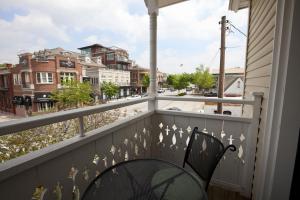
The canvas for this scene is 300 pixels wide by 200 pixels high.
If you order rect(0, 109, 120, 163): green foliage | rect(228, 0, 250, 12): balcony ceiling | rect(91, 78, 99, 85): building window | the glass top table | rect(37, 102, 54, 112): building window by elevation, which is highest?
rect(228, 0, 250, 12): balcony ceiling

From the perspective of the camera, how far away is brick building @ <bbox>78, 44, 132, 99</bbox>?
196 cm

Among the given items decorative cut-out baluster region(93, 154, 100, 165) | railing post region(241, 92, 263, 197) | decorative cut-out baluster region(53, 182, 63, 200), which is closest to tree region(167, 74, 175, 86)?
railing post region(241, 92, 263, 197)

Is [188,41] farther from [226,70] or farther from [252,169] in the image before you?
[226,70]

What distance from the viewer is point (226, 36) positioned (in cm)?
507

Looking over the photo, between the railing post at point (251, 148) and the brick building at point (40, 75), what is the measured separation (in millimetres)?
1950

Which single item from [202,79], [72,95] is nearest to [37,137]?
[72,95]

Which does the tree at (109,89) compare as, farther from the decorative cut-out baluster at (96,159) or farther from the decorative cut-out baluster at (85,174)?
the decorative cut-out baluster at (85,174)

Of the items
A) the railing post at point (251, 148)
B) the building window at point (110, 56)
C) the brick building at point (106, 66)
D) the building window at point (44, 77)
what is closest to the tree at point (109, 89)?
the brick building at point (106, 66)

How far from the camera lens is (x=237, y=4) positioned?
3.37m

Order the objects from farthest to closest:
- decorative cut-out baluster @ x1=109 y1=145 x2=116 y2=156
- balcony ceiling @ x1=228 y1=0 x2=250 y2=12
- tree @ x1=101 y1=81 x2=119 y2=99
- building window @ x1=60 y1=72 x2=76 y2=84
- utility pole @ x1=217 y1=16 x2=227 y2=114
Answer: utility pole @ x1=217 y1=16 x2=227 y2=114 < balcony ceiling @ x1=228 y1=0 x2=250 y2=12 < tree @ x1=101 y1=81 x2=119 y2=99 < building window @ x1=60 y1=72 x2=76 y2=84 < decorative cut-out baluster @ x1=109 y1=145 x2=116 y2=156

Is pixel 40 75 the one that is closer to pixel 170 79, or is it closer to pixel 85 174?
pixel 85 174

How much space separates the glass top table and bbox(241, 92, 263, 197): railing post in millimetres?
1216

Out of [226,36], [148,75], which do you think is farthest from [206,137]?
[226,36]

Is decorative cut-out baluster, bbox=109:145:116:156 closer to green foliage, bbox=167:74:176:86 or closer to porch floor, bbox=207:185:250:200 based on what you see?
porch floor, bbox=207:185:250:200
